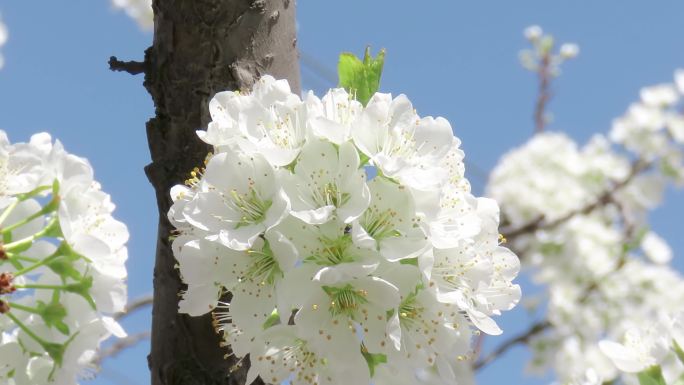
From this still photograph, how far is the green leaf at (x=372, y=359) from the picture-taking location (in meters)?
0.93

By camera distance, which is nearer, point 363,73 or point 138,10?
point 363,73

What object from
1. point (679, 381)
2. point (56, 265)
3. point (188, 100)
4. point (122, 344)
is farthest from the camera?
point (122, 344)

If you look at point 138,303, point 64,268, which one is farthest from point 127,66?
point 138,303

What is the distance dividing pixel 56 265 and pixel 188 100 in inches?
11.5

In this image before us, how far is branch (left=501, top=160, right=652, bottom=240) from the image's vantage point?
4188 mm

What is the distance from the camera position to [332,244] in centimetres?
87

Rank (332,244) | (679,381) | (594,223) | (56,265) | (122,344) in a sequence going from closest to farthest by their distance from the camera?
(332,244) < (56,265) < (679,381) < (122,344) < (594,223)

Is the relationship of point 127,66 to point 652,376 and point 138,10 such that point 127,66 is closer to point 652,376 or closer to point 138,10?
point 652,376

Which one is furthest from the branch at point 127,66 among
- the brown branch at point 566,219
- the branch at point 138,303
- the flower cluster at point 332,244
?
the brown branch at point 566,219

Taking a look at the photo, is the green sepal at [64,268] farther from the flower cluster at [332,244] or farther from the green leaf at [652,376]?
the green leaf at [652,376]

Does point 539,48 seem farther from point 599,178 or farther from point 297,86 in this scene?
point 297,86

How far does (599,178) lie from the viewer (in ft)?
20.9

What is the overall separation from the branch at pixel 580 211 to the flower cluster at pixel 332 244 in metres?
2.97

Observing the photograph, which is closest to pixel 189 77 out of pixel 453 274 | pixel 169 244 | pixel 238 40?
pixel 238 40
